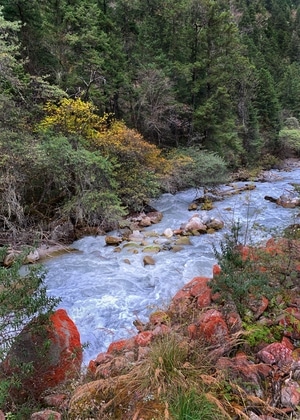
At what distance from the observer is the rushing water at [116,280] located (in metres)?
5.35

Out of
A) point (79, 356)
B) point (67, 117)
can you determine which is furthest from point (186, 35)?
point (79, 356)

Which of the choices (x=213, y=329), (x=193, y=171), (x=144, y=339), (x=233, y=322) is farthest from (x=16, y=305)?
(x=193, y=171)

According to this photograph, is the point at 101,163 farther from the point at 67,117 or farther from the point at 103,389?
the point at 103,389

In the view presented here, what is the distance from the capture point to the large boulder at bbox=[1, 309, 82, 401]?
2.89 metres

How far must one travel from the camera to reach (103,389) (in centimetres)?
248

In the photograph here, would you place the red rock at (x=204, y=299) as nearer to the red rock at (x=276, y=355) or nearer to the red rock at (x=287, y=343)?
the red rock at (x=287, y=343)

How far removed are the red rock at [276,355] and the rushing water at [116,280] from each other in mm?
1757

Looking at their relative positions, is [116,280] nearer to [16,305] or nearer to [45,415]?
[16,305]

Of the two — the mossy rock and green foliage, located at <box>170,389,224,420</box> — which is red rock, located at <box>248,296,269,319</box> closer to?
green foliage, located at <box>170,389,224,420</box>

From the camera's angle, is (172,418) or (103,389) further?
(103,389)

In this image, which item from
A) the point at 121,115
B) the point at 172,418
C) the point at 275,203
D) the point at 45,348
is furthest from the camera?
→ the point at 121,115

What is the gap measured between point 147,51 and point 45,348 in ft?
59.8

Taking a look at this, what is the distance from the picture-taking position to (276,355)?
9.12 feet

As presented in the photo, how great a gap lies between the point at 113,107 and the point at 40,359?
15517 mm
